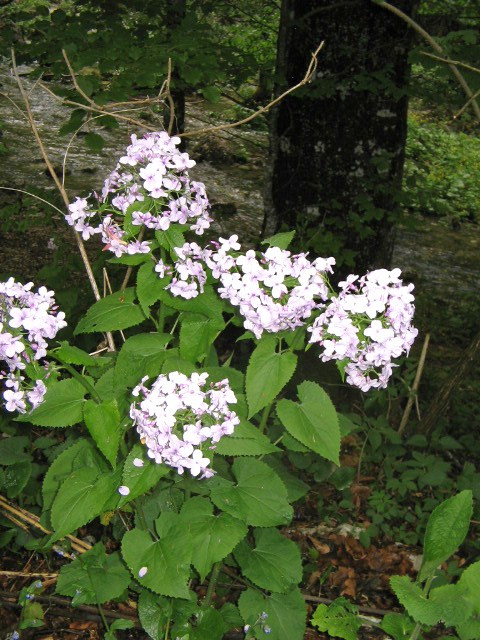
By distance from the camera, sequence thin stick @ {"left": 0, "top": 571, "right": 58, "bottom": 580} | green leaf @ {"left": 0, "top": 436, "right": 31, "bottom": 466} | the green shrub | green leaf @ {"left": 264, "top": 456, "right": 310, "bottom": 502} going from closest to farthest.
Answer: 1. green leaf @ {"left": 264, "top": 456, "right": 310, "bottom": 502}
2. thin stick @ {"left": 0, "top": 571, "right": 58, "bottom": 580}
3. green leaf @ {"left": 0, "top": 436, "right": 31, "bottom": 466}
4. the green shrub

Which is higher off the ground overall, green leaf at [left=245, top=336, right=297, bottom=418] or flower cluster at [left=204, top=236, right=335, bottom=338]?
flower cluster at [left=204, top=236, right=335, bottom=338]

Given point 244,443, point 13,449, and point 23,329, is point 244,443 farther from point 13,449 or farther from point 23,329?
point 13,449

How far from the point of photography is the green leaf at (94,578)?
6.95 ft

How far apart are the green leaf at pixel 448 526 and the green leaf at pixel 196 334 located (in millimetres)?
799

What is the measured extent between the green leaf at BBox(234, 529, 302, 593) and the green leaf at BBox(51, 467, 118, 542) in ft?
1.72

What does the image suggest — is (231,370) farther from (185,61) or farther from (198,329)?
(185,61)

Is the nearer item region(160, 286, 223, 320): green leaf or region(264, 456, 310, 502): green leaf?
region(160, 286, 223, 320): green leaf

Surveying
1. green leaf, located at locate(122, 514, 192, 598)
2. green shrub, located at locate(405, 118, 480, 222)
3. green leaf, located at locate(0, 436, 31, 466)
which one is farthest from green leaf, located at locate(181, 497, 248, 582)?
green shrub, located at locate(405, 118, 480, 222)

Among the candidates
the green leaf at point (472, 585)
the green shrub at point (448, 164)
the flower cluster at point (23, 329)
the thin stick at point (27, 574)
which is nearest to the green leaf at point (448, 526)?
the green leaf at point (472, 585)

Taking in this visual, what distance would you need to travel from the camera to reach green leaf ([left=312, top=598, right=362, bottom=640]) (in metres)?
2.21

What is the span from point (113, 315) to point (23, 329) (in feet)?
0.99

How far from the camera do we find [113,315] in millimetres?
2021

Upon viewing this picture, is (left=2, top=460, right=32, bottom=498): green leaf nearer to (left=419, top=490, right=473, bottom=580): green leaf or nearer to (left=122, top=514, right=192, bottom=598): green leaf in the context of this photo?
(left=122, top=514, right=192, bottom=598): green leaf

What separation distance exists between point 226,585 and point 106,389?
2.94 feet
